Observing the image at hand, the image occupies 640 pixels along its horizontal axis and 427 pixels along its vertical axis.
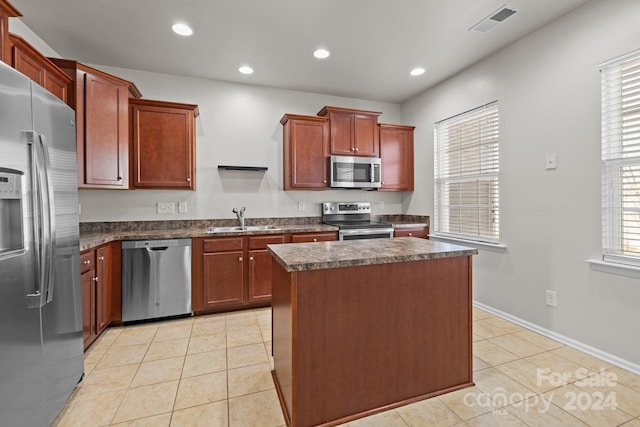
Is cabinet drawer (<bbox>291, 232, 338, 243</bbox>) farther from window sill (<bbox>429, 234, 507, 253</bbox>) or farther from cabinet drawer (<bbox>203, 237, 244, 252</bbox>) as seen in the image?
window sill (<bbox>429, 234, 507, 253</bbox>)

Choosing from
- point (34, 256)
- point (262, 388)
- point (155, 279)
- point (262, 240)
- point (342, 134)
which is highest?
point (342, 134)

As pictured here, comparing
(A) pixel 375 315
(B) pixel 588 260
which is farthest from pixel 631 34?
(A) pixel 375 315

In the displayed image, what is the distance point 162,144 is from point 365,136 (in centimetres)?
253

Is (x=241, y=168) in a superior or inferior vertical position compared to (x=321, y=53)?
A: inferior

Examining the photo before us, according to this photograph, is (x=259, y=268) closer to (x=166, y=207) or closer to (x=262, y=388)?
(x=166, y=207)

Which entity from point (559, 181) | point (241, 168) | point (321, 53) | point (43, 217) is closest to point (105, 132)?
A: point (241, 168)

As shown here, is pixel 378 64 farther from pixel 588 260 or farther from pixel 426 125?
pixel 588 260

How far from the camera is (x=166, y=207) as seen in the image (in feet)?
11.7

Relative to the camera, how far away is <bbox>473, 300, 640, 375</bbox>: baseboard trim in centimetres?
212

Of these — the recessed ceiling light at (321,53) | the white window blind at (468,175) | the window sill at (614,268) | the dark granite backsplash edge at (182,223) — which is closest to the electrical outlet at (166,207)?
the dark granite backsplash edge at (182,223)

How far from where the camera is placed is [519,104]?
2883 mm

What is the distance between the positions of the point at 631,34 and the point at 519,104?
0.85 metres

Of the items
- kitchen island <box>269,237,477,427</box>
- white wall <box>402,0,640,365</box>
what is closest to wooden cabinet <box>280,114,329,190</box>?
white wall <box>402,0,640,365</box>

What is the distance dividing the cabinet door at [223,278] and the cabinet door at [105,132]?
121cm
